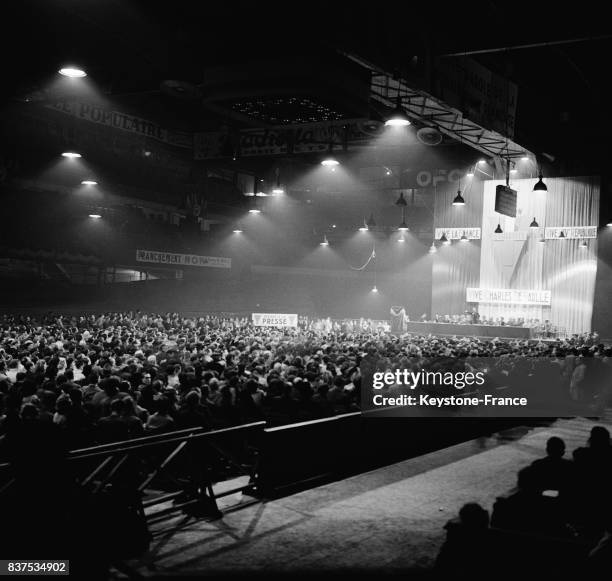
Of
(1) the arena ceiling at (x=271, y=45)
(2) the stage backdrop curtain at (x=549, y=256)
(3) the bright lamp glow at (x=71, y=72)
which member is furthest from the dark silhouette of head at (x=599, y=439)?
(2) the stage backdrop curtain at (x=549, y=256)

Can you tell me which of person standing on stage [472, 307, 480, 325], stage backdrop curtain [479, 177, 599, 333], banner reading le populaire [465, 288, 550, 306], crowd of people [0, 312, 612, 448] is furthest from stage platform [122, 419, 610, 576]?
banner reading le populaire [465, 288, 550, 306]

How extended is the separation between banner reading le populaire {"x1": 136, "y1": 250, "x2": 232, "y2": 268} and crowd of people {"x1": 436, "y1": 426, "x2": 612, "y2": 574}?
93.0 feet

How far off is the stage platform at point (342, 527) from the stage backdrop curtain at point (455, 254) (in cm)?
2471

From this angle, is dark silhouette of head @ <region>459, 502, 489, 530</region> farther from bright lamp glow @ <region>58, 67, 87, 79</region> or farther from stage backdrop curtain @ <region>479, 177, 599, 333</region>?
stage backdrop curtain @ <region>479, 177, 599, 333</region>

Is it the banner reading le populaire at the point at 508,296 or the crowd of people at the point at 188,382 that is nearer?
the crowd of people at the point at 188,382

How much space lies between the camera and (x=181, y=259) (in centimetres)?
3397

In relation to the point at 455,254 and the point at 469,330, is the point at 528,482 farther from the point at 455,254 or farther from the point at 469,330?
the point at 455,254

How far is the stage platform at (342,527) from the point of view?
5266 millimetres

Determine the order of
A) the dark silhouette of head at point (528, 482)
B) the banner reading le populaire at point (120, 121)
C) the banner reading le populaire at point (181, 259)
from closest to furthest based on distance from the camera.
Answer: the dark silhouette of head at point (528, 482), the banner reading le populaire at point (120, 121), the banner reading le populaire at point (181, 259)

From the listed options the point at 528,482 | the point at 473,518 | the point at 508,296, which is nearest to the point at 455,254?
the point at 508,296

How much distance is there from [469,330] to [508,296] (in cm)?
304

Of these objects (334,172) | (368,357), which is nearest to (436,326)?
(334,172)

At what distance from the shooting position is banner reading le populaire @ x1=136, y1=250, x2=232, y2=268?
32125 millimetres

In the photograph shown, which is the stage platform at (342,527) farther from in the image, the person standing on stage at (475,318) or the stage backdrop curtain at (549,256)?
the stage backdrop curtain at (549,256)
